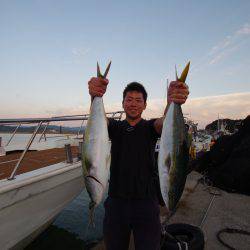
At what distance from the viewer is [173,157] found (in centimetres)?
238

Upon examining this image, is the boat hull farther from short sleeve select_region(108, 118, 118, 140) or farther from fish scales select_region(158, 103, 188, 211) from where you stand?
fish scales select_region(158, 103, 188, 211)

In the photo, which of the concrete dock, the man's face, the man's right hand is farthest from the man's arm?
the concrete dock

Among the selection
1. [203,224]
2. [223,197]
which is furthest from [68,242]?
[223,197]

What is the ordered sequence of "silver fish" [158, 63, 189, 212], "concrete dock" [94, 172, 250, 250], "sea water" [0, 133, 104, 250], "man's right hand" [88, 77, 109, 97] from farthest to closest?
"sea water" [0, 133, 104, 250] → "concrete dock" [94, 172, 250, 250] → "man's right hand" [88, 77, 109, 97] → "silver fish" [158, 63, 189, 212]

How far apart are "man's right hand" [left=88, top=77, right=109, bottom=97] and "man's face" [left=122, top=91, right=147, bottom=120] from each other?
36 centimetres

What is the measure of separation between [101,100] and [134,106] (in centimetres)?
42

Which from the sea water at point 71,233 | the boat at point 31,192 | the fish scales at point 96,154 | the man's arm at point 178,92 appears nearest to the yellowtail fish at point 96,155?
the fish scales at point 96,154

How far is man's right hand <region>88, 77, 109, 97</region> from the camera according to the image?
105 inches

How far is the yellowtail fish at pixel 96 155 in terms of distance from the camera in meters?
2.34

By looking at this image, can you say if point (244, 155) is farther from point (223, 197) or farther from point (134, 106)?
point (134, 106)

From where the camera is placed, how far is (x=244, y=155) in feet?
26.7

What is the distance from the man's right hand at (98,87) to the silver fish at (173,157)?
0.63 m

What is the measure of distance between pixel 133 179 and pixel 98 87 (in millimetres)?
934

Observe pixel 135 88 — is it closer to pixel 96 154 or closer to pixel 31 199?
pixel 96 154
